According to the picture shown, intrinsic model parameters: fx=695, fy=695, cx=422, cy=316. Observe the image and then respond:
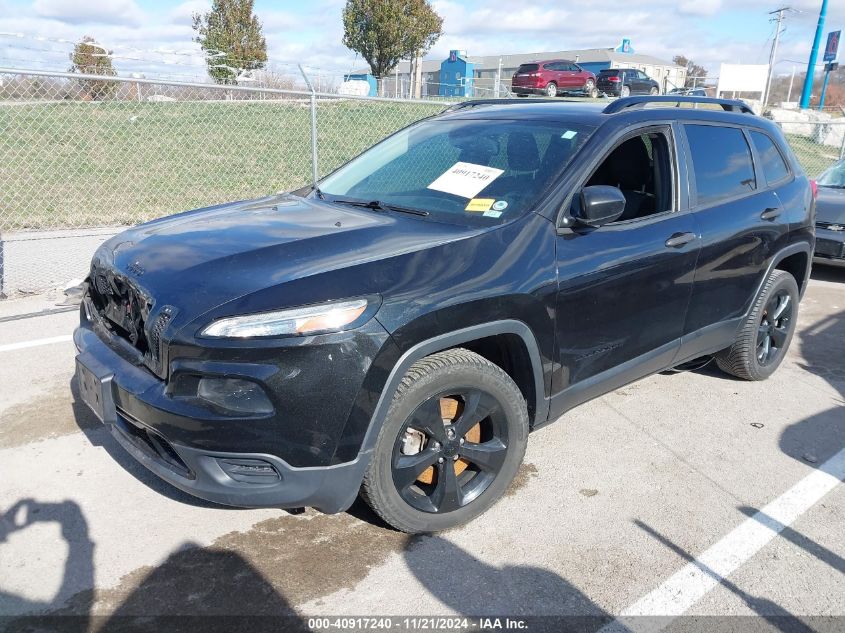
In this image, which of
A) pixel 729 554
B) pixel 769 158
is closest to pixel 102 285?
pixel 729 554

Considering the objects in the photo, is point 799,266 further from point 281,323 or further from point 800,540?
point 281,323

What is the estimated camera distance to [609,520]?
323 cm

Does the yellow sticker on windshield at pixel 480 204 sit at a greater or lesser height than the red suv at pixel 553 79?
lesser

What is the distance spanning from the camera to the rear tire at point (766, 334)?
4.59 metres

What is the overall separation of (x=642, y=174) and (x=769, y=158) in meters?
1.21

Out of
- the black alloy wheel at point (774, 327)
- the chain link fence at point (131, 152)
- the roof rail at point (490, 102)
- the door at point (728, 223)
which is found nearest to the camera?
the door at point (728, 223)

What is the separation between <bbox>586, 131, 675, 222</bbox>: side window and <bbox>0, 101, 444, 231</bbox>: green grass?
20.3 ft

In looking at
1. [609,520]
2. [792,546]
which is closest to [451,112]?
[609,520]

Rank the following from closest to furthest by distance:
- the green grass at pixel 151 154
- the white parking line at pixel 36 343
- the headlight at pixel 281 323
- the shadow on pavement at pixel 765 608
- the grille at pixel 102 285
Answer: the headlight at pixel 281 323
the shadow on pavement at pixel 765 608
the grille at pixel 102 285
the white parking line at pixel 36 343
the green grass at pixel 151 154

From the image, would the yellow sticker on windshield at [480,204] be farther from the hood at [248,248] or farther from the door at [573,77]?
the door at [573,77]

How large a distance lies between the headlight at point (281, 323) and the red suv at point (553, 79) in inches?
1202

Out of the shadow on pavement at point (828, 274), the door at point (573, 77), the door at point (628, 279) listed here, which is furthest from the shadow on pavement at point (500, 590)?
the door at point (573, 77)

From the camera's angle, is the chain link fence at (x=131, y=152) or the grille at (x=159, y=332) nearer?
the grille at (x=159, y=332)

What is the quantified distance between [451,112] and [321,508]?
8.95ft
